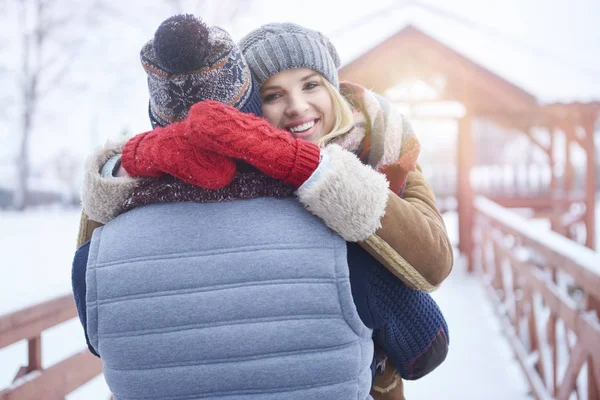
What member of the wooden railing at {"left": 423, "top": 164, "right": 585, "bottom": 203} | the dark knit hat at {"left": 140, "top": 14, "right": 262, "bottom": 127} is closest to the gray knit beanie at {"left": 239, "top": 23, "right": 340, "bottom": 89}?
the dark knit hat at {"left": 140, "top": 14, "right": 262, "bottom": 127}

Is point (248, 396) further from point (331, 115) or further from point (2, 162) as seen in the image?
point (2, 162)

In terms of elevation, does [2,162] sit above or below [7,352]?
below

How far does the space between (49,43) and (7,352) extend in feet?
49.8

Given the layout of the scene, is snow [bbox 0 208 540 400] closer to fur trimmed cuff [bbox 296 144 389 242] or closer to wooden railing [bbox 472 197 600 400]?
wooden railing [bbox 472 197 600 400]

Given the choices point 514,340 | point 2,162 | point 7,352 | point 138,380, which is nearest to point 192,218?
point 138,380

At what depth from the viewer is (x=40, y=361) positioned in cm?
201

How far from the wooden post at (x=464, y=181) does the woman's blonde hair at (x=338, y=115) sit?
6552 millimetres

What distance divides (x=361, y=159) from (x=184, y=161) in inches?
24.9

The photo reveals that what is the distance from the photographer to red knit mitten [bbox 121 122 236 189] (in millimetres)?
927

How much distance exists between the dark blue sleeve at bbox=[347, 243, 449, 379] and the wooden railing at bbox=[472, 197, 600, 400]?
1201 mm

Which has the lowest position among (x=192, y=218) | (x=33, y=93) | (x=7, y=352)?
(x=33, y=93)

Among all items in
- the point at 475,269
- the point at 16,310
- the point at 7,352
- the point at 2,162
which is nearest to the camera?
the point at 16,310

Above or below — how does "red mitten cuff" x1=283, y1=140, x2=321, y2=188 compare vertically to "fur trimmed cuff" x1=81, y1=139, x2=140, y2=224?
above

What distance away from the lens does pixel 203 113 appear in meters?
0.92
